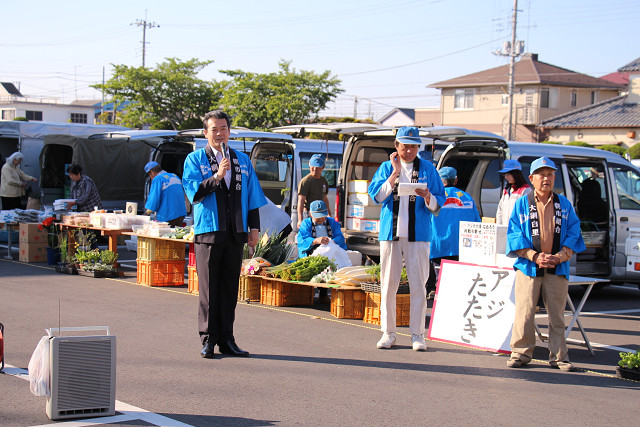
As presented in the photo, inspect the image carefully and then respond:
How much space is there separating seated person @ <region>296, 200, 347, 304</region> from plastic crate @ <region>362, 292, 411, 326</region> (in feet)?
5.15

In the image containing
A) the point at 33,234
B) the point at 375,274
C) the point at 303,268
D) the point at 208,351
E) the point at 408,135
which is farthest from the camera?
the point at 33,234

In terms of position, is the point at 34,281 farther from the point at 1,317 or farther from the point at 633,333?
the point at 633,333

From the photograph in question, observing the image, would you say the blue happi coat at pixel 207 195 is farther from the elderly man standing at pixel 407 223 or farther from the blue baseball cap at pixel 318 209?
the blue baseball cap at pixel 318 209

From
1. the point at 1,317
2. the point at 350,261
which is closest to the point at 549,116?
the point at 350,261

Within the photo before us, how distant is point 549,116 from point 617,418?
4889cm

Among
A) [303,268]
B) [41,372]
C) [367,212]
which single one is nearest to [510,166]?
[367,212]

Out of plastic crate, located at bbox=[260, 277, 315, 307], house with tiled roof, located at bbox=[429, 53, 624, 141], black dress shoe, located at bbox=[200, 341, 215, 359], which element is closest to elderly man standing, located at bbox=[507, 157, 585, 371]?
black dress shoe, located at bbox=[200, 341, 215, 359]

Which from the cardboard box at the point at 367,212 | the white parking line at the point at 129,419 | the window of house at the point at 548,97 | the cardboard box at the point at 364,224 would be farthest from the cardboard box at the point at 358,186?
the window of house at the point at 548,97

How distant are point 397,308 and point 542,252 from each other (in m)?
2.40

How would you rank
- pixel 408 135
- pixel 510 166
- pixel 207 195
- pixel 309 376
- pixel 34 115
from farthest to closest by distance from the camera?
pixel 34 115 < pixel 510 166 < pixel 408 135 < pixel 207 195 < pixel 309 376

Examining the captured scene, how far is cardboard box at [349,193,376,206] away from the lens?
11508 millimetres

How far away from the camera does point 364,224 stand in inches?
452

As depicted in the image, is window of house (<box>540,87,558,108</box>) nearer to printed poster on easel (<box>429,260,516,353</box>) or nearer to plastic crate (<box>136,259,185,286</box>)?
plastic crate (<box>136,259,185,286</box>)

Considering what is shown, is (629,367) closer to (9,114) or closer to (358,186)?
(358,186)
